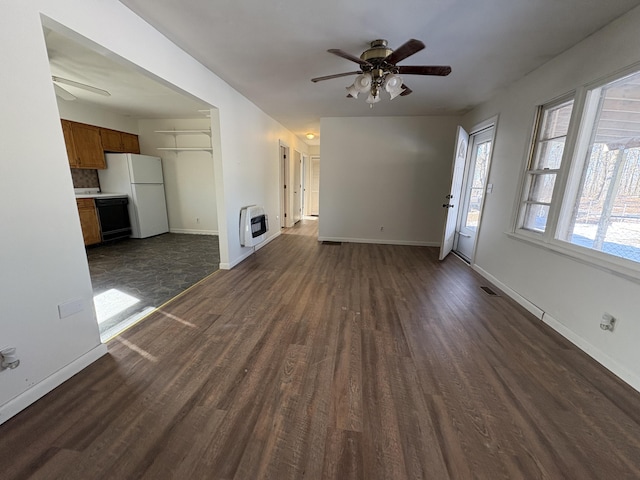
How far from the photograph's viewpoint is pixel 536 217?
2719 millimetres

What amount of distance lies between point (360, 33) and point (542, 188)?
2377 mm

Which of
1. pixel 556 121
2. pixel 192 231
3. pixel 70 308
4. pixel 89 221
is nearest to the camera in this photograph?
pixel 70 308

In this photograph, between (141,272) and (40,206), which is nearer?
(40,206)

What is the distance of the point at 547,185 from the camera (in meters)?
2.57

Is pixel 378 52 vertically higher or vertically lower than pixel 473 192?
higher

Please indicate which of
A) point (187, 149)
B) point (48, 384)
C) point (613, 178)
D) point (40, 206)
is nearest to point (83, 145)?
point (187, 149)

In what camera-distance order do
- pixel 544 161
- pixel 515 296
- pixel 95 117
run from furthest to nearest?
1. pixel 95 117
2. pixel 515 296
3. pixel 544 161

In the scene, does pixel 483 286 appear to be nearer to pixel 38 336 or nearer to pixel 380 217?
pixel 380 217

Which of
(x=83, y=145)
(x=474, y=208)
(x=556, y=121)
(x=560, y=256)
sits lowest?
(x=560, y=256)

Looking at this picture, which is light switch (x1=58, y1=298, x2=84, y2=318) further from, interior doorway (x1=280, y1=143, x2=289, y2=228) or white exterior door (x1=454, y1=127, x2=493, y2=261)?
interior doorway (x1=280, y1=143, x2=289, y2=228)

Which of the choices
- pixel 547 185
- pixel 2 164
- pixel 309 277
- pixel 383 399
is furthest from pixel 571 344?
pixel 2 164

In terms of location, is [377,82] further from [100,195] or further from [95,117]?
[95,117]

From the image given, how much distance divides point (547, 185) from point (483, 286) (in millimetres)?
1318

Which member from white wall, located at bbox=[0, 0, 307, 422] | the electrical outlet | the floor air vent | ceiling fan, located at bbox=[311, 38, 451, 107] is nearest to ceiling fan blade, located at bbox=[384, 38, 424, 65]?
ceiling fan, located at bbox=[311, 38, 451, 107]
